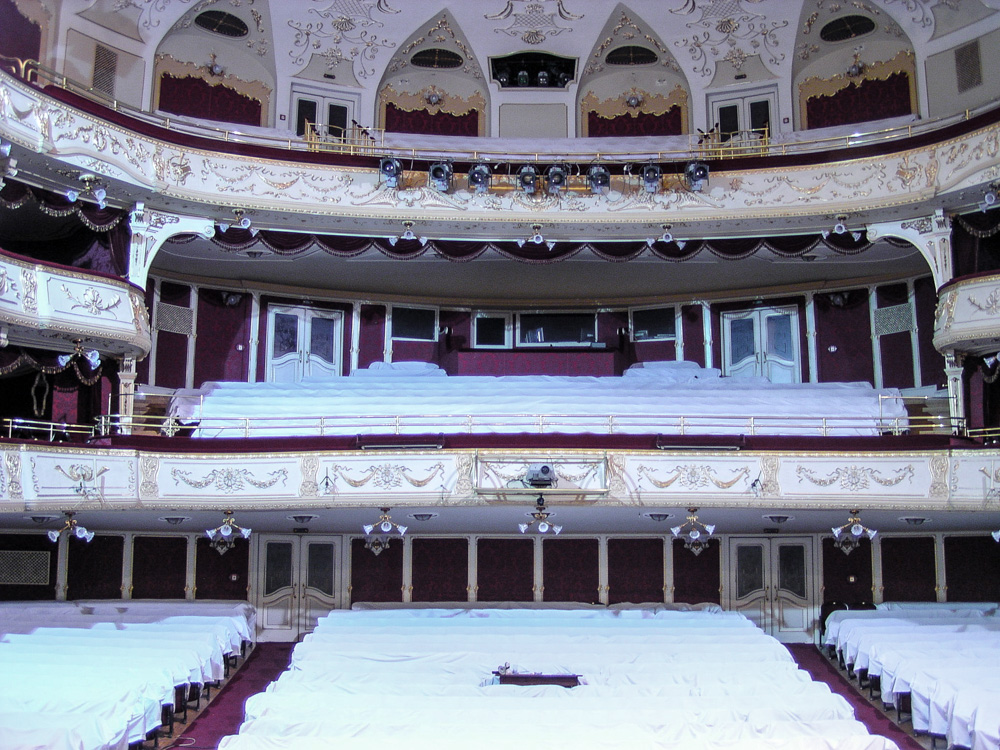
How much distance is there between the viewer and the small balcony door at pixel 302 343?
19812mm

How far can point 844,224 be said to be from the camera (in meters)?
16.8

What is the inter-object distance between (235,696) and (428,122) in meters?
11.9

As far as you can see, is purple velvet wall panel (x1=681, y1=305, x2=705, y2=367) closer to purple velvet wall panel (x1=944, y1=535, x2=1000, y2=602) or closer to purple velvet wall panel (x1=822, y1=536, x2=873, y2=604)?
purple velvet wall panel (x1=822, y1=536, x2=873, y2=604)

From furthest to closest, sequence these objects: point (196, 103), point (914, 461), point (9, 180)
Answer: point (196, 103)
point (9, 180)
point (914, 461)

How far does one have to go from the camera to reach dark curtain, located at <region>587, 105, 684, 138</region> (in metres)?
Result: 20.2

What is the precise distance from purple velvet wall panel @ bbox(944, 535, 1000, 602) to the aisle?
2.70 m

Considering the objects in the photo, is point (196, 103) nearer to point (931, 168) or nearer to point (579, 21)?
point (579, 21)

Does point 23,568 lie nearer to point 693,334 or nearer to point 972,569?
point 693,334

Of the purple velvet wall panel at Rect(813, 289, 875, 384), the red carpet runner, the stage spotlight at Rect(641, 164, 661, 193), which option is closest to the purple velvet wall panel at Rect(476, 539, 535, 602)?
the red carpet runner

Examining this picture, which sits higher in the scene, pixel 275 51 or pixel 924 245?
pixel 275 51

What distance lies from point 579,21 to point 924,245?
8.03 metres

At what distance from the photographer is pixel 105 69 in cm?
1766

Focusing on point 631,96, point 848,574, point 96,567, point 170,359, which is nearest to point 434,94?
point 631,96

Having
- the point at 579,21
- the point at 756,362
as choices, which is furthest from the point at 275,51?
the point at 756,362
